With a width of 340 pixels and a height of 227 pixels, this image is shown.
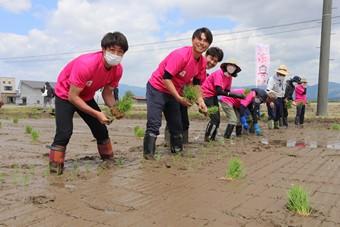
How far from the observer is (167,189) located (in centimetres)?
411

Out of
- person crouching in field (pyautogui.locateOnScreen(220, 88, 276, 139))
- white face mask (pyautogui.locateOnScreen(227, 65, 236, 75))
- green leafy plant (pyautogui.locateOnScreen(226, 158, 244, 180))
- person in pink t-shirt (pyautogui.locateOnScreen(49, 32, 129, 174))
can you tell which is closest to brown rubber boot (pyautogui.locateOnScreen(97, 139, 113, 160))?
person in pink t-shirt (pyautogui.locateOnScreen(49, 32, 129, 174))

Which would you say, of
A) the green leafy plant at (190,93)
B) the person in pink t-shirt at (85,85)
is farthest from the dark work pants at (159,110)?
the person in pink t-shirt at (85,85)

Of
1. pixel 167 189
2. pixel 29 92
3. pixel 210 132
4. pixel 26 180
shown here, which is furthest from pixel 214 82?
pixel 29 92

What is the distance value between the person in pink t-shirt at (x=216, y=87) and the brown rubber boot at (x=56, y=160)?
3636 mm

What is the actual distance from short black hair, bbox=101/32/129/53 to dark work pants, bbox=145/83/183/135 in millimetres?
1320

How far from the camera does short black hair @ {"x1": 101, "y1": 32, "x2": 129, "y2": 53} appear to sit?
4.64 meters

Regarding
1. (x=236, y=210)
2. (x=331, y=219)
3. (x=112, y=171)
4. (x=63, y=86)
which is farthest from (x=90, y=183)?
(x=331, y=219)

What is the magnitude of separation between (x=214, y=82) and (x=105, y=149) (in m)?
3.12

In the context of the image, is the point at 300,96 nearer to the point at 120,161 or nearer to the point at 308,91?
the point at 120,161

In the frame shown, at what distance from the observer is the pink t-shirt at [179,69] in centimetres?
558

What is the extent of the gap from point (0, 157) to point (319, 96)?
571 inches

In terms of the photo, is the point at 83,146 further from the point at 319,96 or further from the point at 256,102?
the point at 319,96

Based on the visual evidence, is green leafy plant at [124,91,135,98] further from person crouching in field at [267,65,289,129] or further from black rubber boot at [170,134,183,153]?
person crouching in field at [267,65,289,129]

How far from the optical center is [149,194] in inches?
154
